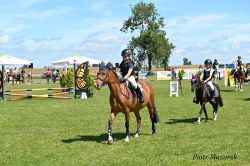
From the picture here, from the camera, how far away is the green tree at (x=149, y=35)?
103 metres

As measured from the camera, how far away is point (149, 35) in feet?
335

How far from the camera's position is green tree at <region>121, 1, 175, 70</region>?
103 m

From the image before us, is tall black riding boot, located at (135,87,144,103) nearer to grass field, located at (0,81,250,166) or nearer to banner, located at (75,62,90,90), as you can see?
grass field, located at (0,81,250,166)

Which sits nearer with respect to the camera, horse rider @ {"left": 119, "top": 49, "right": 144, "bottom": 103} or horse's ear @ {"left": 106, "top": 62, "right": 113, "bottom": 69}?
horse's ear @ {"left": 106, "top": 62, "right": 113, "bottom": 69}

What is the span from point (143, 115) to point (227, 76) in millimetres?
25947

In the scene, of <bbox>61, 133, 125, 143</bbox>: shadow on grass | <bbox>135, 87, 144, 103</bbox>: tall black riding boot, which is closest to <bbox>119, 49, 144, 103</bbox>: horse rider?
<bbox>135, 87, 144, 103</bbox>: tall black riding boot

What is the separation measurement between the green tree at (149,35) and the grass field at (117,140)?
276ft

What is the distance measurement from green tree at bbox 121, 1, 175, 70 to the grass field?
276 ft

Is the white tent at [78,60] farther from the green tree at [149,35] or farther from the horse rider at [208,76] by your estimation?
the green tree at [149,35]

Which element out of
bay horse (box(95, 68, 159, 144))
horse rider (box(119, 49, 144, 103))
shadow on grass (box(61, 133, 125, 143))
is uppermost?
horse rider (box(119, 49, 144, 103))

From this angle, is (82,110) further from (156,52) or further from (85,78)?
(156,52)

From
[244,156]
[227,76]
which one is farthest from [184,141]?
[227,76]

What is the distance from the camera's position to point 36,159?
9.96m

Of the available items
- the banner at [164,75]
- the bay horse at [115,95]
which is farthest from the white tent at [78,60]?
the banner at [164,75]
